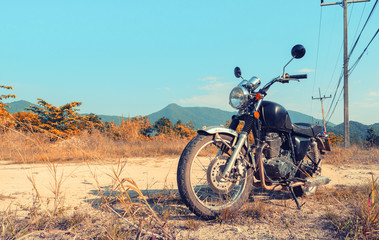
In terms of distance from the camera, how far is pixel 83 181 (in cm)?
449

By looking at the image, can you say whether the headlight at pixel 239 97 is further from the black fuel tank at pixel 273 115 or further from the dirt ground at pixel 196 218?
the dirt ground at pixel 196 218

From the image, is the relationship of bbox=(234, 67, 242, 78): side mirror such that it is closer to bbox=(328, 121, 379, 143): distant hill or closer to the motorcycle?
the motorcycle

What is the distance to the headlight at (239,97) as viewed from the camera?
9.31 ft

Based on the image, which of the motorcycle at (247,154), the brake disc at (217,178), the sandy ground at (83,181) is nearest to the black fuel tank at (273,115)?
the motorcycle at (247,154)

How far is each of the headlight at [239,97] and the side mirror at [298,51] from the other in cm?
72

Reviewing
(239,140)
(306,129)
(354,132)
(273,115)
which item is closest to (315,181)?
(306,129)

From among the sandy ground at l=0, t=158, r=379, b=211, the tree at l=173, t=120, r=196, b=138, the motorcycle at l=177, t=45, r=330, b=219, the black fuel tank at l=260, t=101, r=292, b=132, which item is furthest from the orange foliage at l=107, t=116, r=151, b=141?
the black fuel tank at l=260, t=101, r=292, b=132

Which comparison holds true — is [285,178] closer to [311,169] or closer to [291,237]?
[311,169]

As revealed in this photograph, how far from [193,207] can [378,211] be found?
5.30 ft

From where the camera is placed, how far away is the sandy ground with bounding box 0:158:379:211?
325cm

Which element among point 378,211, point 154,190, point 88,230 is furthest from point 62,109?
point 378,211

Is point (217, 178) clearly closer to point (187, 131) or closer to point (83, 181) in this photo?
point (83, 181)

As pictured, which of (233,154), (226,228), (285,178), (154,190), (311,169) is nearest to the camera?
(226,228)

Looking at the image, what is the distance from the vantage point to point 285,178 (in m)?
3.18
